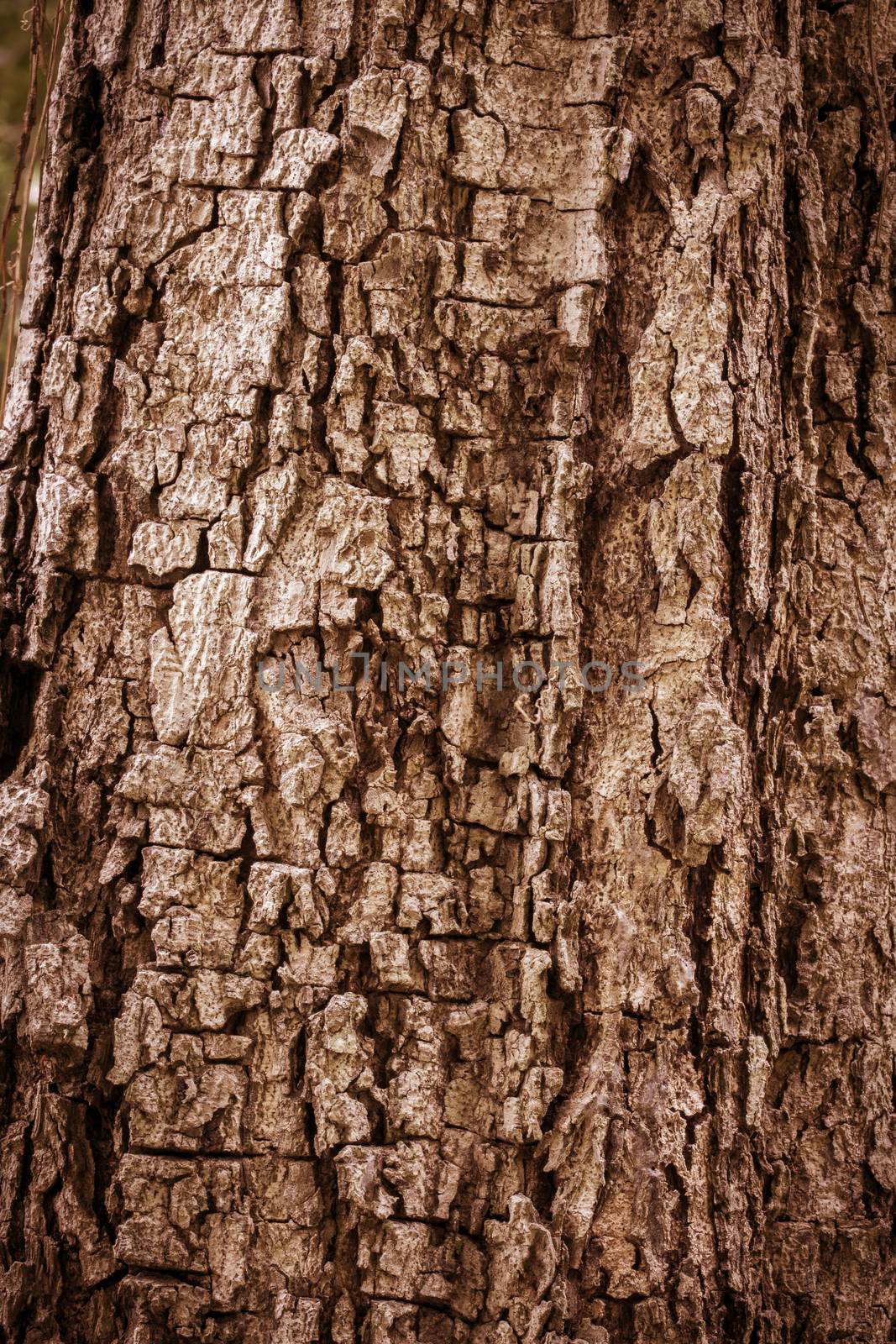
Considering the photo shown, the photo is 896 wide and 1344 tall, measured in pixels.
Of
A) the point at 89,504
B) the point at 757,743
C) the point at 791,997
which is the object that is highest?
the point at 89,504

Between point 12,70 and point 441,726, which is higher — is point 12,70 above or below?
above

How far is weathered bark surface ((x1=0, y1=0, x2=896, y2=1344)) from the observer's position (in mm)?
1172

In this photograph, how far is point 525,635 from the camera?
1237 millimetres

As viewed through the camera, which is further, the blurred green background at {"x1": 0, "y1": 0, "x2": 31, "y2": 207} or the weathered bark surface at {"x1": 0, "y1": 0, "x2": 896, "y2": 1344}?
the blurred green background at {"x1": 0, "y1": 0, "x2": 31, "y2": 207}

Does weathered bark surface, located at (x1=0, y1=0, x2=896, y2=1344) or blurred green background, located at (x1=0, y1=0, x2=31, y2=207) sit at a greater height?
blurred green background, located at (x1=0, y1=0, x2=31, y2=207)

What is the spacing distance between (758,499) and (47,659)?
34.8 inches

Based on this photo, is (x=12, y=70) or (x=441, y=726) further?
(x=12, y=70)

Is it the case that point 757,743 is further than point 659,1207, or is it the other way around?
point 757,743

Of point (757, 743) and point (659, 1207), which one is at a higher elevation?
point (757, 743)

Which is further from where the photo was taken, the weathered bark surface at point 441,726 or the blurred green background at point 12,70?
A: the blurred green background at point 12,70

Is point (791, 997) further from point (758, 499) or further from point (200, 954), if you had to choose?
point (200, 954)

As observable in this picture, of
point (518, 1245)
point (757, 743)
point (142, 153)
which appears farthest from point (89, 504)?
point (518, 1245)

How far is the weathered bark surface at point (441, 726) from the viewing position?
117 cm

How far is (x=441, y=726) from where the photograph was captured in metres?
1.22
